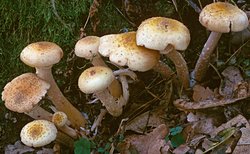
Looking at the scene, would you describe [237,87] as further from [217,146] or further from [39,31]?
[39,31]

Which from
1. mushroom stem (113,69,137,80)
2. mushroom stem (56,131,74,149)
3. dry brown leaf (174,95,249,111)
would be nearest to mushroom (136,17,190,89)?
mushroom stem (113,69,137,80)

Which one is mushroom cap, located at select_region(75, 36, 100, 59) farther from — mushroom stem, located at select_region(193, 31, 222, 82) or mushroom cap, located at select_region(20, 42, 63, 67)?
mushroom stem, located at select_region(193, 31, 222, 82)

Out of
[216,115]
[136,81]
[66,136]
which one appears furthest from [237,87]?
[66,136]

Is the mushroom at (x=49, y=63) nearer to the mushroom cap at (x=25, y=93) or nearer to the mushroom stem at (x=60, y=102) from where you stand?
the mushroom stem at (x=60, y=102)

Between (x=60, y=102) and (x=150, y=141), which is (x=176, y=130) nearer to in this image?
(x=150, y=141)

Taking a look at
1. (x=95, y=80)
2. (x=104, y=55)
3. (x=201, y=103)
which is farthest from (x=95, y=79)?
(x=201, y=103)

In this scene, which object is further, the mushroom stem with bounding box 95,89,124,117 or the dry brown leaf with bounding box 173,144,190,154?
the mushroom stem with bounding box 95,89,124,117
